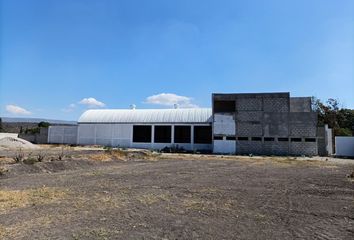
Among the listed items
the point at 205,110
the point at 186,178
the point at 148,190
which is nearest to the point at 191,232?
the point at 148,190

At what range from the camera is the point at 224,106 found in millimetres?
37406

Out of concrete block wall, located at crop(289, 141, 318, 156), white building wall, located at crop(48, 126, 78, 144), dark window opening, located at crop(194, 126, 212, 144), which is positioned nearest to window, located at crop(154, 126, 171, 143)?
dark window opening, located at crop(194, 126, 212, 144)

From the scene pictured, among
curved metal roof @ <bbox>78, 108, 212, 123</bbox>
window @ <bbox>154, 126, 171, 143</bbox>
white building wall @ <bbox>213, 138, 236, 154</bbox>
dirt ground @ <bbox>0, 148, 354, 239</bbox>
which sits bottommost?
dirt ground @ <bbox>0, 148, 354, 239</bbox>

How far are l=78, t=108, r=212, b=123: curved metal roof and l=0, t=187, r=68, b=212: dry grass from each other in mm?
31128

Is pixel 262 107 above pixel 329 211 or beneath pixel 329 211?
above

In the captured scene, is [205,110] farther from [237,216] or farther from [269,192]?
[237,216]

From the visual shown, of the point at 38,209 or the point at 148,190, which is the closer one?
the point at 38,209

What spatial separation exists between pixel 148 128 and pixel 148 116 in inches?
77.5

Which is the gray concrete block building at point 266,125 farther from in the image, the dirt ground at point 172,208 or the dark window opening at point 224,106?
the dirt ground at point 172,208

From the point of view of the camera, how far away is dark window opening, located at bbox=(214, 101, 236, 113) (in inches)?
1453

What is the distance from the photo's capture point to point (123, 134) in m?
43.7

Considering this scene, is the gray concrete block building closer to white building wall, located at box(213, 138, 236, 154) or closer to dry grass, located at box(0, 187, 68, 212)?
white building wall, located at box(213, 138, 236, 154)

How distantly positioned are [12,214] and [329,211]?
7.98m

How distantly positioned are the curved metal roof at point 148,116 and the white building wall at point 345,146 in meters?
15.0
